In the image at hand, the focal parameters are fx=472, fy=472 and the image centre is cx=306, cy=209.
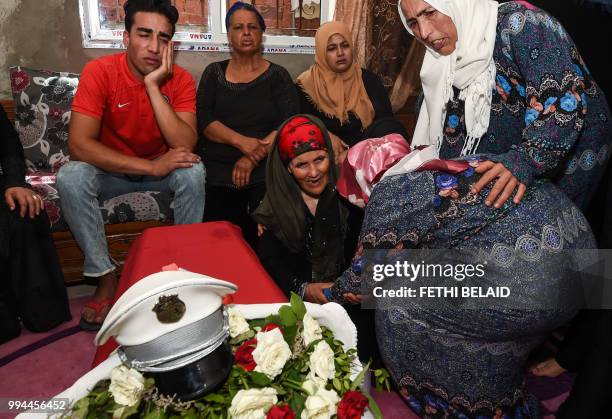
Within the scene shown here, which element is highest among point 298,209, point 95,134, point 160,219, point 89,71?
point 89,71

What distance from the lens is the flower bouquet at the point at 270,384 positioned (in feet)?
2.63

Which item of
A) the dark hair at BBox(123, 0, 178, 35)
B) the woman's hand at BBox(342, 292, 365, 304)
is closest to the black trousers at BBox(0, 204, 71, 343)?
the dark hair at BBox(123, 0, 178, 35)

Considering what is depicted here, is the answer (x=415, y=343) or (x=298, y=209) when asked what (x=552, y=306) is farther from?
(x=298, y=209)

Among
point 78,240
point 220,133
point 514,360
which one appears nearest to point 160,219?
point 78,240

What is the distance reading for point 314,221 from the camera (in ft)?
7.18

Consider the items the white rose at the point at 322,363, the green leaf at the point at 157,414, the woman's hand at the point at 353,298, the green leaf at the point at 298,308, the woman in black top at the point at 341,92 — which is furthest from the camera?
the woman in black top at the point at 341,92

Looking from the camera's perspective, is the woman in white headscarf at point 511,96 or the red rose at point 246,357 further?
the woman in white headscarf at point 511,96

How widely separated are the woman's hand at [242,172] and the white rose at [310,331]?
2.02 metres

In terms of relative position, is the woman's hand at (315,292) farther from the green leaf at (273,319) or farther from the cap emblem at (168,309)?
the cap emblem at (168,309)

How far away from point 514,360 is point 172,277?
1235 mm

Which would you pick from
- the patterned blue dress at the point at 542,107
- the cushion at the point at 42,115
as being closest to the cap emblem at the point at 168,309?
the patterned blue dress at the point at 542,107

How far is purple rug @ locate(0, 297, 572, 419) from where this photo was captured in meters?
1.90

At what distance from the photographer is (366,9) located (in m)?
4.00

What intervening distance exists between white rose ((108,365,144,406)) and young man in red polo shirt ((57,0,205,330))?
172 centimetres
